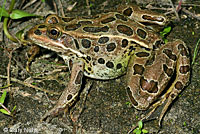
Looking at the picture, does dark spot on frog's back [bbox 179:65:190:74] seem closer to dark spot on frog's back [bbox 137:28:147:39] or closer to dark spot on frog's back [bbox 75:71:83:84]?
dark spot on frog's back [bbox 137:28:147:39]

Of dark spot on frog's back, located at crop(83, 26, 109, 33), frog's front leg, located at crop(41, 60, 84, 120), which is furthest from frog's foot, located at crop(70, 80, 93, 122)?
dark spot on frog's back, located at crop(83, 26, 109, 33)

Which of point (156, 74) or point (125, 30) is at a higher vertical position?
point (125, 30)

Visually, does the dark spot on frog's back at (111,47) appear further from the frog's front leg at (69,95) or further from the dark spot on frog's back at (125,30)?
the frog's front leg at (69,95)

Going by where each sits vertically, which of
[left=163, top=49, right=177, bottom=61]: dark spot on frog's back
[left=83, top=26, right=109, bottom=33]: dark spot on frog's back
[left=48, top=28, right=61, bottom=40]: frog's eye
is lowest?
[left=163, top=49, right=177, bottom=61]: dark spot on frog's back

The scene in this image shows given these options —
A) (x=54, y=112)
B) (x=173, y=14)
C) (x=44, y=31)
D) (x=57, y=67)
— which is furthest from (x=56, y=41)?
(x=173, y=14)

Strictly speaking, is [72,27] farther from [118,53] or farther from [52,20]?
[118,53]

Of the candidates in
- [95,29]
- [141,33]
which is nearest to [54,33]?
[95,29]

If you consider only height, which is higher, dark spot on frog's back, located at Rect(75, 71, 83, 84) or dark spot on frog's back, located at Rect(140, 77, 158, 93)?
dark spot on frog's back, located at Rect(140, 77, 158, 93)

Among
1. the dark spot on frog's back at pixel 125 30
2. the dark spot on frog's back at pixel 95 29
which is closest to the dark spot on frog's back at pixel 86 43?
the dark spot on frog's back at pixel 95 29
